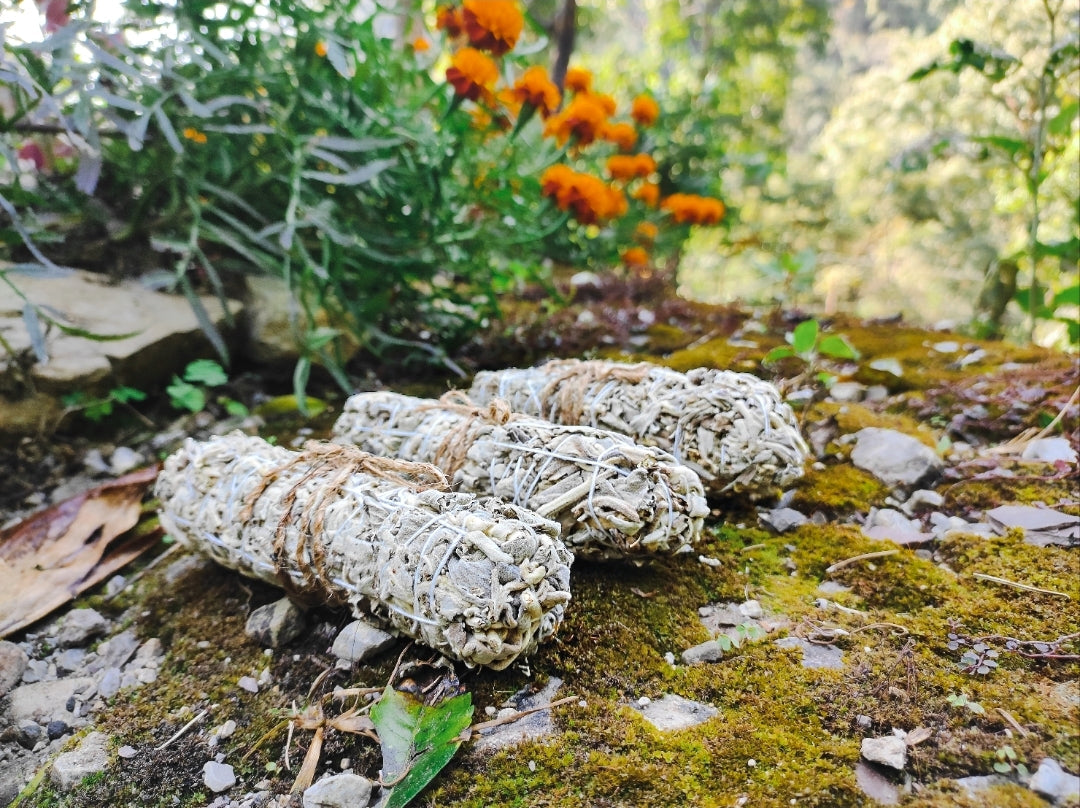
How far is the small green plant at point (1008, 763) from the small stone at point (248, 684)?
4.46 feet

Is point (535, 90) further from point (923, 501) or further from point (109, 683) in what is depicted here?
point (109, 683)

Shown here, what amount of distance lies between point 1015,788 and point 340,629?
1.25m

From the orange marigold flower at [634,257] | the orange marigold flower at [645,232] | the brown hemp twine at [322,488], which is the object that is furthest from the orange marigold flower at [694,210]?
the brown hemp twine at [322,488]

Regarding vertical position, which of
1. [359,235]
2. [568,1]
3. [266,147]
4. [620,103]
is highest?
[568,1]

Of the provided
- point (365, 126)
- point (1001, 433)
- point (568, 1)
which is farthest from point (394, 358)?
point (568, 1)

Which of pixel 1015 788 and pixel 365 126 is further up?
pixel 365 126

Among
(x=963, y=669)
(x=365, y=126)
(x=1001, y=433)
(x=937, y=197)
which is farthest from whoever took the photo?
(x=937, y=197)

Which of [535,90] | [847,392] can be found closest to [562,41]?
[535,90]

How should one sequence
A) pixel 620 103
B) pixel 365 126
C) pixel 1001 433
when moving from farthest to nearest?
pixel 620 103, pixel 365 126, pixel 1001 433

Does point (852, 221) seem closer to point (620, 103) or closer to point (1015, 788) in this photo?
point (620, 103)

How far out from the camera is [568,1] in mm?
5379

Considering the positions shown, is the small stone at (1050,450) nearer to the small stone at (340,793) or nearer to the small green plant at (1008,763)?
the small green plant at (1008,763)

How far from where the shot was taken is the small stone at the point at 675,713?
1154 mm

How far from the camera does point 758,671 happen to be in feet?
4.10
